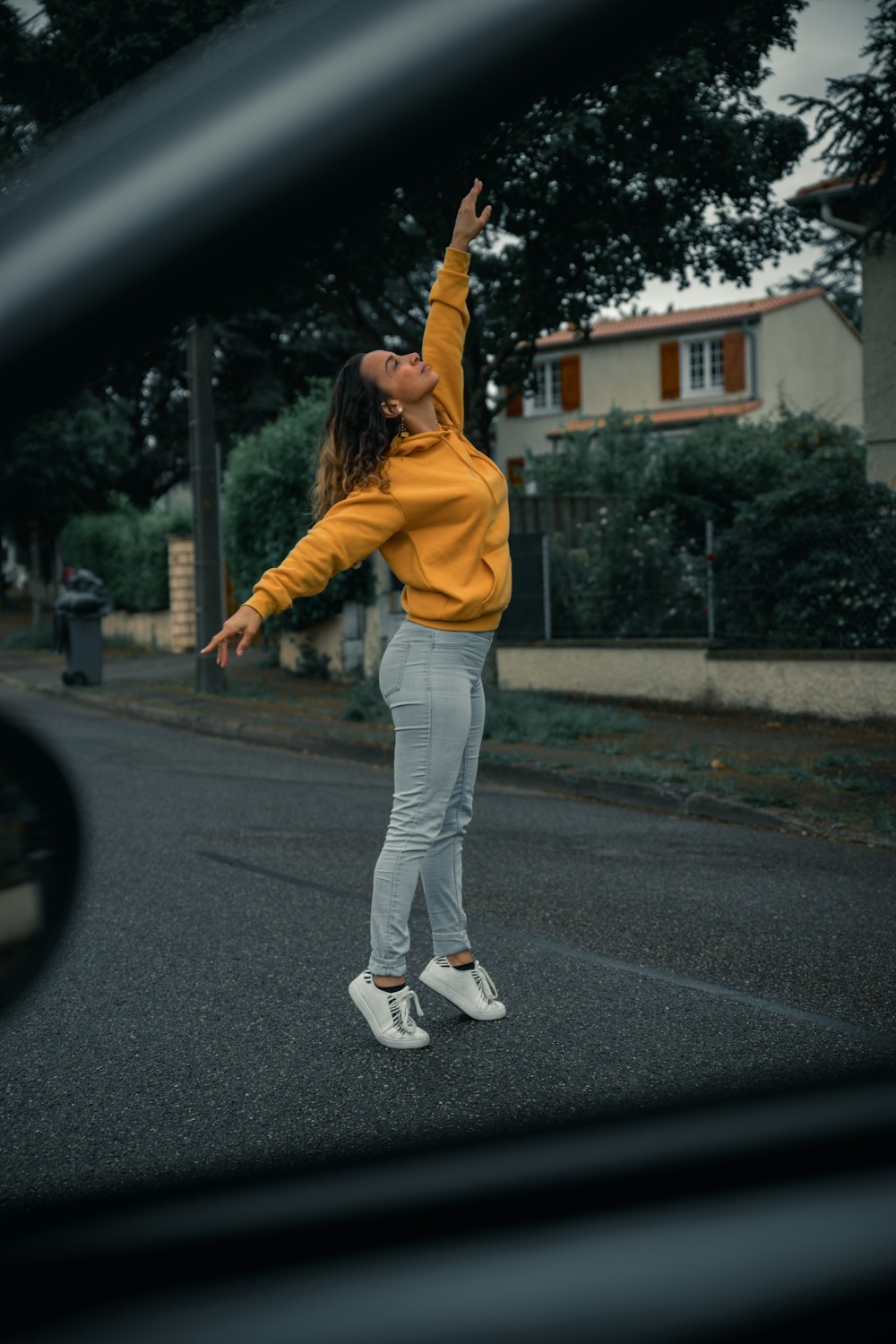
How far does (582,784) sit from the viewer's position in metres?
9.09

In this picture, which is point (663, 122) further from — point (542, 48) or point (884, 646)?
point (884, 646)

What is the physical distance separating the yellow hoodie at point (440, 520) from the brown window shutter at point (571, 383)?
32565 millimetres

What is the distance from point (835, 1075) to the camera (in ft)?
2.49

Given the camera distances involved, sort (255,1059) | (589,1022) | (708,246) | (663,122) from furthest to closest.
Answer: (589,1022), (255,1059), (708,246), (663,122)

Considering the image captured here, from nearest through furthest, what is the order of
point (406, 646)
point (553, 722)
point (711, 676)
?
point (406, 646) → point (553, 722) → point (711, 676)

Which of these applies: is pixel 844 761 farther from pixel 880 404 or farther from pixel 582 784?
pixel 880 404

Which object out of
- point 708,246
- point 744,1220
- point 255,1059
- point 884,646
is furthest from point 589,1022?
point 884,646

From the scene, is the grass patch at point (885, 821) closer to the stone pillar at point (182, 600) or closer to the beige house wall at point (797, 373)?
the stone pillar at point (182, 600)

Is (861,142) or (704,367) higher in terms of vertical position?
(704,367)

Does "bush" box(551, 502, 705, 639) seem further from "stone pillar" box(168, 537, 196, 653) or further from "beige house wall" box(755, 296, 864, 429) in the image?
"beige house wall" box(755, 296, 864, 429)

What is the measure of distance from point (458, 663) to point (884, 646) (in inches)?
326

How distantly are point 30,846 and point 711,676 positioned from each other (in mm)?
11792

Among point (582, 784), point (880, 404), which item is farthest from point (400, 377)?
point (880, 404)

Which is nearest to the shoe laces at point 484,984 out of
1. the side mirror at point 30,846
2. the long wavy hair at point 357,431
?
the long wavy hair at point 357,431
